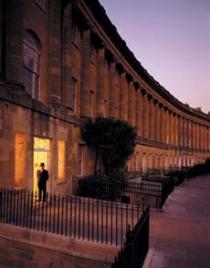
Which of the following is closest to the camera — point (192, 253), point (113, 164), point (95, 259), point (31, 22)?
point (95, 259)

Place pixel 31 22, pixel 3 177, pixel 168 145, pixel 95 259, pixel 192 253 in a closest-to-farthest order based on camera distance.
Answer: pixel 95 259
pixel 192 253
pixel 3 177
pixel 31 22
pixel 168 145

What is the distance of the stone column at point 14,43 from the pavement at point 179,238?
8097 mm

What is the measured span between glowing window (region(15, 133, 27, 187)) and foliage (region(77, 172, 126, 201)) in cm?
595

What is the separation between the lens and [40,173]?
14078mm

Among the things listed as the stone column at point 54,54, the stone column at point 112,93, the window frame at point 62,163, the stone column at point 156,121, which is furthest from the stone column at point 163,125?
the stone column at point 54,54

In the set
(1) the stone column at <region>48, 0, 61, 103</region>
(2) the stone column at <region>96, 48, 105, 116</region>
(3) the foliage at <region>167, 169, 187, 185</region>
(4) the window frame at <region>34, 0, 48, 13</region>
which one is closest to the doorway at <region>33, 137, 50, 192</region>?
(1) the stone column at <region>48, 0, 61, 103</region>

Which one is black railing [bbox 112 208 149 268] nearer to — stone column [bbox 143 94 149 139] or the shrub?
the shrub

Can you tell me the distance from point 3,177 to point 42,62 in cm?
782

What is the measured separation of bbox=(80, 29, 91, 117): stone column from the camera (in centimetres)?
2289

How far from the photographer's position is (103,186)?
18812 millimetres

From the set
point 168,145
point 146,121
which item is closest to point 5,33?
point 146,121

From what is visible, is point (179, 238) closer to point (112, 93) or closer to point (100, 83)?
point (100, 83)

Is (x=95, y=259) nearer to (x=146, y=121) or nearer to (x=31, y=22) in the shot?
(x=31, y=22)

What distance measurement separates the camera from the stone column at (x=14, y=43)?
13750mm
